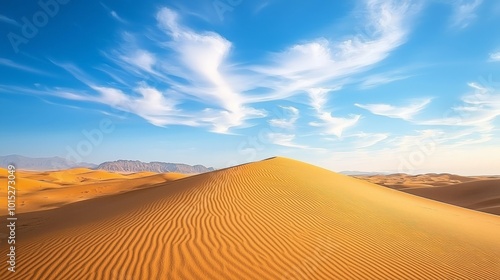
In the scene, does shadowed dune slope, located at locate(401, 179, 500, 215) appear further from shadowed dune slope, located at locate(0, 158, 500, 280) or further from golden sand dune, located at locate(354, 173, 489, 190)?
shadowed dune slope, located at locate(0, 158, 500, 280)

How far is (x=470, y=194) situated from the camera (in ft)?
95.4

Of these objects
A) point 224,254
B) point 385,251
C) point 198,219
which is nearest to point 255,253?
point 224,254

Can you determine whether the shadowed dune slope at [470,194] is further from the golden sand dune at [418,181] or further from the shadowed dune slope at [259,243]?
the shadowed dune slope at [259,243]

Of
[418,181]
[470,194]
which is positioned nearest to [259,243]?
[470,194]

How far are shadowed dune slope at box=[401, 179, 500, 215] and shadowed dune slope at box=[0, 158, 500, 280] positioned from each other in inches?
702

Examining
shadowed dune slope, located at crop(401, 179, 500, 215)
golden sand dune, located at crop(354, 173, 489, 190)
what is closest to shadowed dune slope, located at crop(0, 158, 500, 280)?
shadowed dune slope, located at crop(401, 179, 500, 215)

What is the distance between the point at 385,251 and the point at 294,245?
236 centimetres

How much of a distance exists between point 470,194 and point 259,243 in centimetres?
3185

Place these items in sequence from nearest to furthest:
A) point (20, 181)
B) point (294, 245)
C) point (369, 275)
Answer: point (369, 275)
point (294, 245)
point (20, 181)

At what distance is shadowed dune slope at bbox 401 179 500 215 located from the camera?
2522 cm

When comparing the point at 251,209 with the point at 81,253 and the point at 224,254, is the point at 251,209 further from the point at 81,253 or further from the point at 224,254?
the point at 81,253

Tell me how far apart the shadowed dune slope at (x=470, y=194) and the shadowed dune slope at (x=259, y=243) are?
17.8 metres

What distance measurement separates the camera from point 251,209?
9727 mm

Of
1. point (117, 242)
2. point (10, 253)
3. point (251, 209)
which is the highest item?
point (251, 209)
